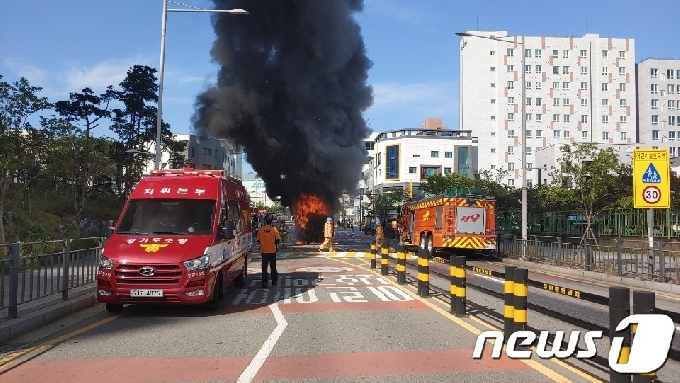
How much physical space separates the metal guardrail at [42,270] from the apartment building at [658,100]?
100m

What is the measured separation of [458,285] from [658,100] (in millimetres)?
101373

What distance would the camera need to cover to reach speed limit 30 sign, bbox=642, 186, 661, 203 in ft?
50.4

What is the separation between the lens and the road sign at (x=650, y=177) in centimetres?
1538

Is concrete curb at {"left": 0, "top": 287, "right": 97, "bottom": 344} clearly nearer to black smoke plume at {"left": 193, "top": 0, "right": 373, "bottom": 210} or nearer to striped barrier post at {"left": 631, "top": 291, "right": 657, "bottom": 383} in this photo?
striped barrier post at {"left": 631, "top": 291, "right": 657, "bottom": 383}

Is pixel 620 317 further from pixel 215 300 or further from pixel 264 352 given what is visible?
pixel 215 300

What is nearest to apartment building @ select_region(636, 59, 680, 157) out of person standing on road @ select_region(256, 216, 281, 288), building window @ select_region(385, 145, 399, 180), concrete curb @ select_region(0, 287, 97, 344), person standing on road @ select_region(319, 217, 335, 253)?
building window @ select_region(385, 145, 399, 180)

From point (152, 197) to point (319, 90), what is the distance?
27.8 meters

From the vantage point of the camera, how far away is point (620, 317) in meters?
4.91

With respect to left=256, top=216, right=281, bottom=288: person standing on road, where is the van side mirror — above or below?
above

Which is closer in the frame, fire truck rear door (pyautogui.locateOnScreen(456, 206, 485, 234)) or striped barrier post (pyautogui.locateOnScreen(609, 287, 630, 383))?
striped barrier post (pyautogui.locateOnScreen(609, 287, 630, 383))

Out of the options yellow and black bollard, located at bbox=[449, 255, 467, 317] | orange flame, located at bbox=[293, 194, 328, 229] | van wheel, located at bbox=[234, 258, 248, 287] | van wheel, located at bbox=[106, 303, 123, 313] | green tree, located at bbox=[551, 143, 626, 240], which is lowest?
van wheel, located at bbox=[106, 303, 123, 313]

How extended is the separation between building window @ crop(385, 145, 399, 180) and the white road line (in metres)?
93.9

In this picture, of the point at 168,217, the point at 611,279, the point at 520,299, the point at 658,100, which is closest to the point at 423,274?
the point at 520,299

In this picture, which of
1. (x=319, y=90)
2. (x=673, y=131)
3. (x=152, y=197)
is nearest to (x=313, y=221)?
(x=319, y=90)
